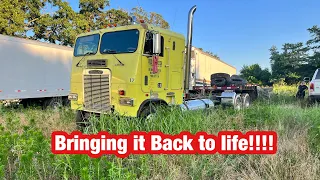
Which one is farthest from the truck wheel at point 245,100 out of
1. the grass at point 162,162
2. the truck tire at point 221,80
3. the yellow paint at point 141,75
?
the grass at point 162,162

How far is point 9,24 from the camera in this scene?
51.1ft

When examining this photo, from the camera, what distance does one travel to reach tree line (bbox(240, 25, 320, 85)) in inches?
1453

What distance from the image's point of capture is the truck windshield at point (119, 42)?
5445 millimetres

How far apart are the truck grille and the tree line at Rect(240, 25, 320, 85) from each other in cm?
3342

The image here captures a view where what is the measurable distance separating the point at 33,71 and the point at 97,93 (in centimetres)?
555

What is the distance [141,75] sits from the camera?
5395mm

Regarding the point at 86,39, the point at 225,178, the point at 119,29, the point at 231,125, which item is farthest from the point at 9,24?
the point at 225,178

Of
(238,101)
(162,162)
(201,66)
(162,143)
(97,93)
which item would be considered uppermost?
(201,66)

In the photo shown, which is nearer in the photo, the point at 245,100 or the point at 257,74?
the point at 245,100

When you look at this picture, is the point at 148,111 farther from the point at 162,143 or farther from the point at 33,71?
the point at 33,71

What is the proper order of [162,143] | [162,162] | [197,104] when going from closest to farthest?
1. [162,162]
2. [162,143]
3. [197,104]

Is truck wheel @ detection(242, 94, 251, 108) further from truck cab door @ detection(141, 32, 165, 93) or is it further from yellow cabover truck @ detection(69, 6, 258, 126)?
truck cab door @ detection(141, 32, 165, 93)

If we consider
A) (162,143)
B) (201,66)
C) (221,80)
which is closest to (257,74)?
(201,66)

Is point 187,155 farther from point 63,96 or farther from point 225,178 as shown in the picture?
point 63,96
